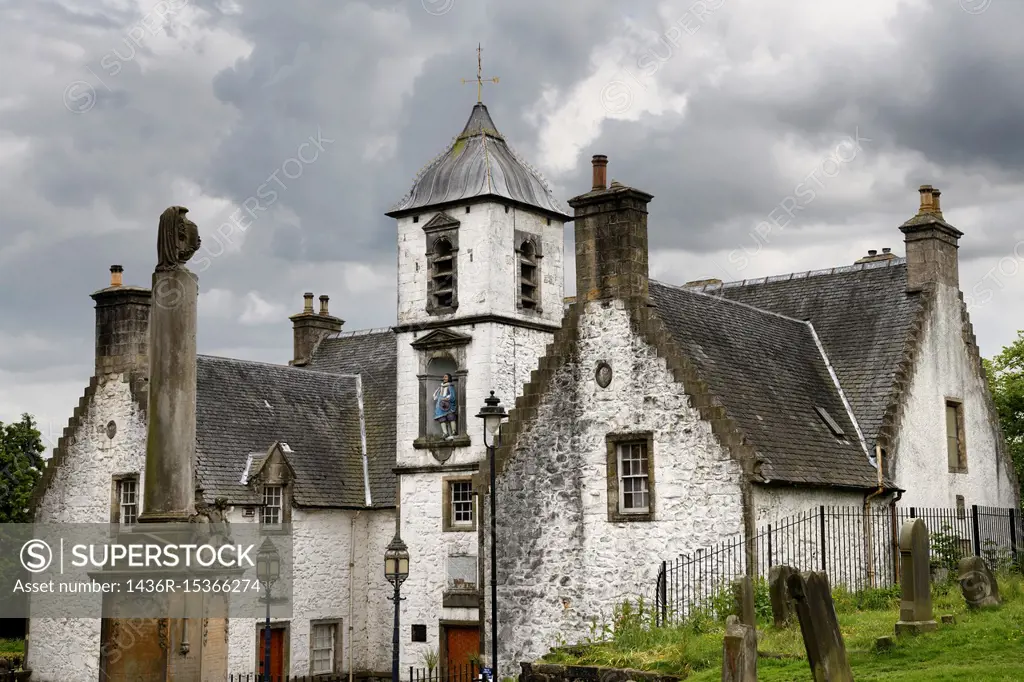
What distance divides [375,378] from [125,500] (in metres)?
9.27

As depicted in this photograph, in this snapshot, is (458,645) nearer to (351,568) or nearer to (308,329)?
(351,568)

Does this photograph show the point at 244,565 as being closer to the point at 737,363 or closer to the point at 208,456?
the point at 208,456

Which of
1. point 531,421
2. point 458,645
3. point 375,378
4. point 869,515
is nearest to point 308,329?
point 375,378

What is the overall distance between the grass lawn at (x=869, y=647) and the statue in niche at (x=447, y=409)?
1190 cm

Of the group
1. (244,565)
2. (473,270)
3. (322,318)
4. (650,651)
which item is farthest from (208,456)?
(650,651)

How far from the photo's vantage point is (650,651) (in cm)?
2167

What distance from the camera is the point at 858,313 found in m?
32.3

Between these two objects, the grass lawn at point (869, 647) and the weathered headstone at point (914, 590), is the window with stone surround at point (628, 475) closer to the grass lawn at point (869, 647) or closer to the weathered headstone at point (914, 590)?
the grass lawn at point (869, 647)

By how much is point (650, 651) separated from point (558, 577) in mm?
5734

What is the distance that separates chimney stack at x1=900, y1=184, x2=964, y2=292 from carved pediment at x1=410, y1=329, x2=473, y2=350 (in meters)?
11.2

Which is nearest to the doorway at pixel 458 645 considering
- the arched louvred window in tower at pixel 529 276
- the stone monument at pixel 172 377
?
the arched louvred window in tower at pixel 529 276

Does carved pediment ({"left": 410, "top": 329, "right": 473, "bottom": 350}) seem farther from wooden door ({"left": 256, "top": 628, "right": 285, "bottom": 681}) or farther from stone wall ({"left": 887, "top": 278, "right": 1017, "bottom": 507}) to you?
stone wall ({"left": 887, "top": 278, "right": 1017, "bottom": 507})

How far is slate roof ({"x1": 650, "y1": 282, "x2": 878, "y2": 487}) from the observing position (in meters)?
26.0

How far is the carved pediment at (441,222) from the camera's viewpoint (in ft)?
121
